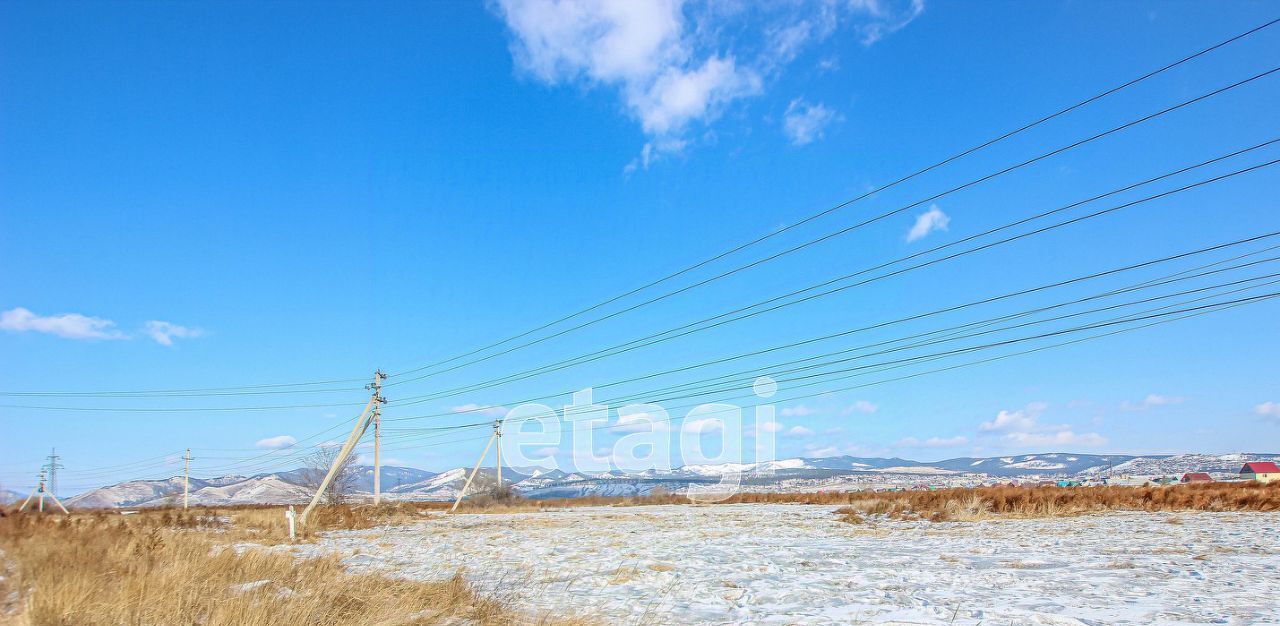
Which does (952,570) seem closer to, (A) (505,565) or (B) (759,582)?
(B) (759,582)


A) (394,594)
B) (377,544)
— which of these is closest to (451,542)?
(377,544)

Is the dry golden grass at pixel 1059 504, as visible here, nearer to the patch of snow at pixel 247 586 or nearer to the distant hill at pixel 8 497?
the patch of snow at pixel 247 586

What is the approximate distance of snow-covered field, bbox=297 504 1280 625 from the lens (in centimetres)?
716

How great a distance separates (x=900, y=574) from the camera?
10023 mm

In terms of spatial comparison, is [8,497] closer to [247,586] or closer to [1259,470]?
[247,586]

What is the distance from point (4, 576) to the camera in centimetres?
1127

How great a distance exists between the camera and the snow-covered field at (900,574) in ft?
23.5

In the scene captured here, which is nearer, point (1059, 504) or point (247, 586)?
point (247, 586)

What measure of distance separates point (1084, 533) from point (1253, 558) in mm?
6011

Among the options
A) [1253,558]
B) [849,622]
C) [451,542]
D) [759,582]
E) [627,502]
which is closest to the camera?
[849,622]

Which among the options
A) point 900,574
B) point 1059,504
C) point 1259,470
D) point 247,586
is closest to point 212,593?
point 247,586

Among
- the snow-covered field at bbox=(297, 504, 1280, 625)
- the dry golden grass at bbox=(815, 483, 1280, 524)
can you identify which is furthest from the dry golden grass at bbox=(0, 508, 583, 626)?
the dry golden grass at bbox=(815, 483, 1280, 524)

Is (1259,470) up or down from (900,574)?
down

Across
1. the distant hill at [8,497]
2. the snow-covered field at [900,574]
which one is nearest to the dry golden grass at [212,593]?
the snow-covered field at [900,574]
